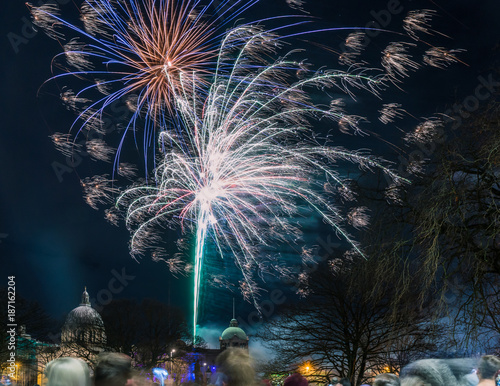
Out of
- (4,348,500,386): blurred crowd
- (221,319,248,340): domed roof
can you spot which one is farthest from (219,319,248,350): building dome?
(4,348,500,386): blurred crowd

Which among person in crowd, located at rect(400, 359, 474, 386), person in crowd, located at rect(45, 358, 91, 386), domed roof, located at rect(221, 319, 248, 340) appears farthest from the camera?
domed roof, located at rect(221, 319, 248, 340)

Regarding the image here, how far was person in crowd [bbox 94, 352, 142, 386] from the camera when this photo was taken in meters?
4.43

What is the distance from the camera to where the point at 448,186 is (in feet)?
26.2

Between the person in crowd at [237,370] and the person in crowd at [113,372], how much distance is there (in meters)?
0.99

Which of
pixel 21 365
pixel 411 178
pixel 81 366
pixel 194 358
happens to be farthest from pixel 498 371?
pixel 194 358

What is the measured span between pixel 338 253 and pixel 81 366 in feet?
70.3

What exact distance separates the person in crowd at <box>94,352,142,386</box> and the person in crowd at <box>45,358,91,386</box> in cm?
17

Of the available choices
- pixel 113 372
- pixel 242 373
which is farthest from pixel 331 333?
pixel 113 372

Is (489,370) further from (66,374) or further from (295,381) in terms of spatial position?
(66,374)

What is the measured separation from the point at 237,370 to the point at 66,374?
1644mm

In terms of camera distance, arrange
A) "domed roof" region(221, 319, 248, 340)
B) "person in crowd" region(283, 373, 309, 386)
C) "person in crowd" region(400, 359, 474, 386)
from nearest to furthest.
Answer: "person in crowd" region(400, 359, 474, 386) → "person in crowd" region(283, 373, 309, 386) → "domed roof" region(221, 319, 248, 340)

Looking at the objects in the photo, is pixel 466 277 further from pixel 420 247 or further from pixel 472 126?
pixel 472 126

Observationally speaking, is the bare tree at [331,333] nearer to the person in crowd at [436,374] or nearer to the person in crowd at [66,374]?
the person in crowd at [436,374]

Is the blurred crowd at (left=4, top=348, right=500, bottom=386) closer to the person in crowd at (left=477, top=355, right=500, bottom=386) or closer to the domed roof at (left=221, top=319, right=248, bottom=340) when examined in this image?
the person in crowd at (left=477, top=355, right=500, bottom=386)
